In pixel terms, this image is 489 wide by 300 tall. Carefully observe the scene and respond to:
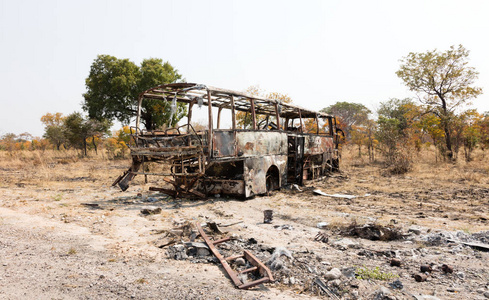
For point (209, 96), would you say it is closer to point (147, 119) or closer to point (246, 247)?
point (246, 247)

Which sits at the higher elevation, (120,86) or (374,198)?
(120,86)

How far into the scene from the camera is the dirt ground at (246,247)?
329cm

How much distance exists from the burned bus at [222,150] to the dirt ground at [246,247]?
644mm

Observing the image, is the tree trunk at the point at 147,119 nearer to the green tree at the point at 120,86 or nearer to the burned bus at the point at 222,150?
the green tree at the point at 120,86

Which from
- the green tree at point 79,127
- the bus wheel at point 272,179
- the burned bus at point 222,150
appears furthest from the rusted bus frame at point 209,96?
the green tree at point 79,127

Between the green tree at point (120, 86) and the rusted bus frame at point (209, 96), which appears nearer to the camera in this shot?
the rusted bus frame at point (209, 96)

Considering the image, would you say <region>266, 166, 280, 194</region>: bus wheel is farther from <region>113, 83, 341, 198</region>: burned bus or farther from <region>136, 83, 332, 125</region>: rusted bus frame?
<region>136, 83, 332, 125</region>: rusted bus frame

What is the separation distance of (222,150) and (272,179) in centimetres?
299

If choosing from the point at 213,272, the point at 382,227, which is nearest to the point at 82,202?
the point at 213,272

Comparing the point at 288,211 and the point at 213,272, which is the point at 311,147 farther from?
the point at 213,272

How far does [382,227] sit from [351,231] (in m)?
0.54

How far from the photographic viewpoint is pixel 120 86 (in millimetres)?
21359

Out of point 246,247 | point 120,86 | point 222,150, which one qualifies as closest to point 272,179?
point 222,150

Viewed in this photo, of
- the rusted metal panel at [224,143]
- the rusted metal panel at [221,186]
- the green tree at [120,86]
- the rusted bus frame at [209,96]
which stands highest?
the green tree at [120,86]
